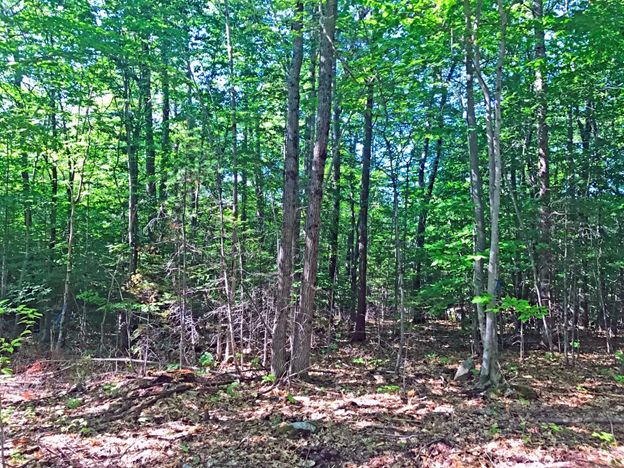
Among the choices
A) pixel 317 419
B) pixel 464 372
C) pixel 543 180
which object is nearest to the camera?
pixel 317 419

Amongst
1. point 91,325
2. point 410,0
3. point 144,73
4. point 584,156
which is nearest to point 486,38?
point 410,0

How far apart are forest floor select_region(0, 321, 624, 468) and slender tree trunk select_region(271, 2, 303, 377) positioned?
67 cm

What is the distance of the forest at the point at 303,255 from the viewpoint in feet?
16.3

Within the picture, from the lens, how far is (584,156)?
9016 millimetres

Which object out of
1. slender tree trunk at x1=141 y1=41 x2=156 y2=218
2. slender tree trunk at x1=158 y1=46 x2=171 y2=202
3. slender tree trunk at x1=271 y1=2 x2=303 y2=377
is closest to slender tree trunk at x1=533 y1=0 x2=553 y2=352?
slender tree trunk at x1=271 y1=2 x2=303 y2=377

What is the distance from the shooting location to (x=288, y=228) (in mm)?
6980

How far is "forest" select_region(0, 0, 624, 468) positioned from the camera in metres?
4.96

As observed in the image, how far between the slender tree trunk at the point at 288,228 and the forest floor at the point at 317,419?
2.20ft

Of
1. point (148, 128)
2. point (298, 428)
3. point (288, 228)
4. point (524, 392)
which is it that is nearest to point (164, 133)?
point (148, 128)

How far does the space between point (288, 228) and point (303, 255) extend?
268 cm

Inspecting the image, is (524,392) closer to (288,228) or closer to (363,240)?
(288,228)

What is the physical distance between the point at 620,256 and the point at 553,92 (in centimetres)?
412

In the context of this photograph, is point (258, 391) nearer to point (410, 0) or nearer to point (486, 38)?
point (410, 0)

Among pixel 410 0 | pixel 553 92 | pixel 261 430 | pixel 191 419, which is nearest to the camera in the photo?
pixel 261 430
